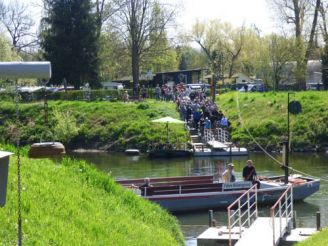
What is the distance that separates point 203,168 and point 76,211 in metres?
28.8

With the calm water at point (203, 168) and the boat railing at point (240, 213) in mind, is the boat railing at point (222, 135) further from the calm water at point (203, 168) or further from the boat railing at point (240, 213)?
the boat railing at point (240, 213)

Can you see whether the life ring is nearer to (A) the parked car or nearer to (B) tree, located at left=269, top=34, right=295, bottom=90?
(B) tree, located at left=269, top=34, right=295, bottom=90

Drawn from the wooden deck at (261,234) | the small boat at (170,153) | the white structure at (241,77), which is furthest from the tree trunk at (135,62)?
the wooden deck at (261,234)

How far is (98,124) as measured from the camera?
52500 millimetres

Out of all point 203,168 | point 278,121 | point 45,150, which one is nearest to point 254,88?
point 278,121

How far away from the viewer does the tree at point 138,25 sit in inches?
2840

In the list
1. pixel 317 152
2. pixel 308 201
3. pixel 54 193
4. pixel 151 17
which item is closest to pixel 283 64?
pixel 151 17

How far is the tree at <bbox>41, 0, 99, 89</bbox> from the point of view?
203 feet

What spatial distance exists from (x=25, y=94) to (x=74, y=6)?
30.5 feet

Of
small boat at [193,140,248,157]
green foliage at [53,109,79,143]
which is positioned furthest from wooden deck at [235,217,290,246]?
green foliage at [53,109,79,143]

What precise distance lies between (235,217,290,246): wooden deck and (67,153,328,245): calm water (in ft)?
18.6

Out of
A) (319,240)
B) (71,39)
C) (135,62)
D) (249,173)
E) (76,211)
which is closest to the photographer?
(76,211)

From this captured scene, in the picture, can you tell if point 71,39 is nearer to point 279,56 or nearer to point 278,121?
point 279,56

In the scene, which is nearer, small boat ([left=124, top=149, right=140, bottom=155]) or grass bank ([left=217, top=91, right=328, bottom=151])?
grass bank ([left=217, top=91, right=328, bottom=151])
